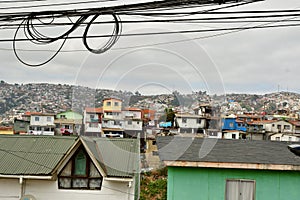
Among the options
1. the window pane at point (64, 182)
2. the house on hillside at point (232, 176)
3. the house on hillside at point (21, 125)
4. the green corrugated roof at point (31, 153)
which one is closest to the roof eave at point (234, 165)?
the house on hillside at point (232, 176)

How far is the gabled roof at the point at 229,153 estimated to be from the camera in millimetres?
8898

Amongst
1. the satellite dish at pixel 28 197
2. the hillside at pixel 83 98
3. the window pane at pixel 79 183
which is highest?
the hillside at pixel 83 98

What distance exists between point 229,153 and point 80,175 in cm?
474

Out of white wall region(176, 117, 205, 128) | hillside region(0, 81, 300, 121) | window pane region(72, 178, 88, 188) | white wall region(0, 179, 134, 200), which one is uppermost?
hillside region(0, 81, 300, 121)

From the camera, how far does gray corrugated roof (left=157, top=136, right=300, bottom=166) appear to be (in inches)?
356

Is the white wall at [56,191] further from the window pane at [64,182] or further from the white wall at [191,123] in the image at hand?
the white wall at [191,123]

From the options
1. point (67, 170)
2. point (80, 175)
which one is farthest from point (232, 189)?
point (67, 170)

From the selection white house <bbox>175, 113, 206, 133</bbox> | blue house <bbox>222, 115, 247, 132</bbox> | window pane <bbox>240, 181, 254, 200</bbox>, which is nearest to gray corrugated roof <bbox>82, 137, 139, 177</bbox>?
window pane <bbox>240, 181, 254, 200</bbox>

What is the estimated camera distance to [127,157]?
11.8 metres

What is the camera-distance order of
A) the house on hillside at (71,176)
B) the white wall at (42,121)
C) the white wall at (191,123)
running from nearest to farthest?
the house on hillside at (71,176) < the white wall at (191,123) < the white wall at (42,121)

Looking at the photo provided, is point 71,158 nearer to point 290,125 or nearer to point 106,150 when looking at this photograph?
point 106,150

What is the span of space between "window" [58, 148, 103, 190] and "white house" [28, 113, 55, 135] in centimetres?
3268

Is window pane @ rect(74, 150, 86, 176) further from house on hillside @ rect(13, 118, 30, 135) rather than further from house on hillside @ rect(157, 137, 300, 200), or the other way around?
house on hillside @ rect(13, 118, 30, 135)

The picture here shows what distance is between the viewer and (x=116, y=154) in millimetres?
11961
